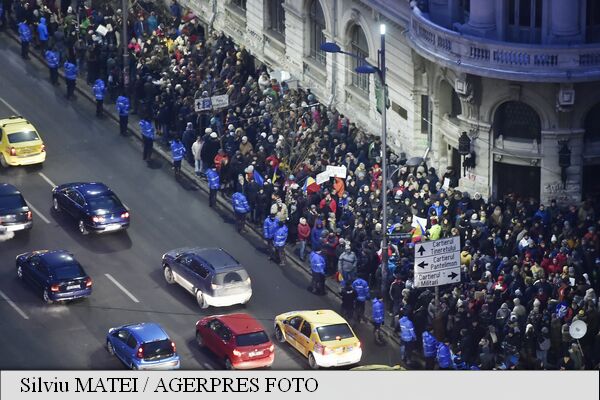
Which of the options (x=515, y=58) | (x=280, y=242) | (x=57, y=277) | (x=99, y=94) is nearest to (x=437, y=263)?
(x=515, y=58)

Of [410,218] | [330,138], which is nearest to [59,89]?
[330,138]

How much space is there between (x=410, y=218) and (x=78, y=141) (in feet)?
59.6

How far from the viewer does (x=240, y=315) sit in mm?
77750

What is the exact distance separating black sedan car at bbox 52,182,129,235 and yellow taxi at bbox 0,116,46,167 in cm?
502

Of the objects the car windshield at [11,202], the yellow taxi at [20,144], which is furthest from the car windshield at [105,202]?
the yellow taxi at [20,144]

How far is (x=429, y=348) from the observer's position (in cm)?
7656

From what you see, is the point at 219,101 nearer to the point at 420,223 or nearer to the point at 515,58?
the point at 420,223

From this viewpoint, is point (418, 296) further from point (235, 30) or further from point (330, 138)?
point (235, 30)

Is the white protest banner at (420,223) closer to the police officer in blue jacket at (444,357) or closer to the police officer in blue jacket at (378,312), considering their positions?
the police officer in blue jacket at (378,312)

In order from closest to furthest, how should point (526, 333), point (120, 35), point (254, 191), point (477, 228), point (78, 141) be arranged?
point (526, 333)
point (477, 228)
point (254, 191)
point (78, 141)
point (120, 35)

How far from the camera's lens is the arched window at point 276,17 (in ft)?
327

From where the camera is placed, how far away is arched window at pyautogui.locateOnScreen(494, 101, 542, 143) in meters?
84.0

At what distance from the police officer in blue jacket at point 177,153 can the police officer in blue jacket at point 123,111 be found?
410 centimetres

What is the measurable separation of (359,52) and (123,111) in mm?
10456
